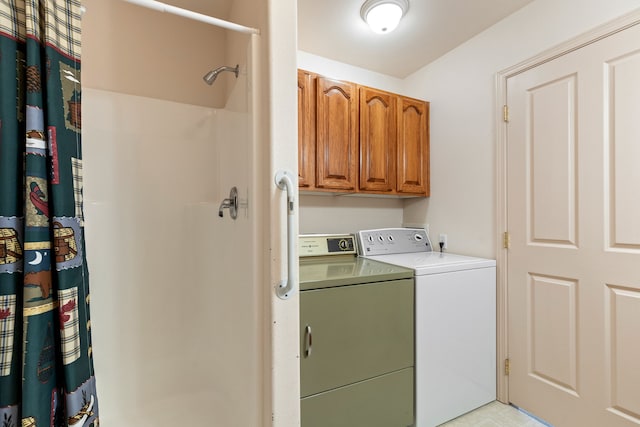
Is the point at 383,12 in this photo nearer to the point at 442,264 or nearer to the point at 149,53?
the point at 149,53

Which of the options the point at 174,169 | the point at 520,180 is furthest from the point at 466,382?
the point at 174,169

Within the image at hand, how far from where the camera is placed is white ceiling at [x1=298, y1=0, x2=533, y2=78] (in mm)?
1733

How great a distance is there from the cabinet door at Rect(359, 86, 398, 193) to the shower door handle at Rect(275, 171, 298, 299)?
48.2 inches

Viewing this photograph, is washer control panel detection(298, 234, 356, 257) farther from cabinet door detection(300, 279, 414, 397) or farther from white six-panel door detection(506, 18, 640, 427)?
white six-panel door detection(506, 18, 640, 427)

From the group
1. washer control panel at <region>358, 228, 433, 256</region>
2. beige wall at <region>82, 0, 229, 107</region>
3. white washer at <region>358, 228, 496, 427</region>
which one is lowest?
white washer at <region>358, 228, 496, 427</region>

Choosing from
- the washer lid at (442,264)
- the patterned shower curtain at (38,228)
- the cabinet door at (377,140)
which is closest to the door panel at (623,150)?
the washer lid at (442,264)

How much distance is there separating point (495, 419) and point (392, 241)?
1.23 metres

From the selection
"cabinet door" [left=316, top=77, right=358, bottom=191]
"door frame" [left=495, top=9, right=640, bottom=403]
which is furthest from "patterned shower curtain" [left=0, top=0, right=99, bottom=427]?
"door frame" [left=495, top=9, right=640, bottom=403]

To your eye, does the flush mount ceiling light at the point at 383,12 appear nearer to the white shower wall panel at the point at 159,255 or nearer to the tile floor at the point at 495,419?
the white shower wall panel at the point at 159,255

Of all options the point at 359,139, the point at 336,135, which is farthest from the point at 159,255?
the point at 359,139

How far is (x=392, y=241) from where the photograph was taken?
7.30 ft

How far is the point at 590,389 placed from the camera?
4.77ft

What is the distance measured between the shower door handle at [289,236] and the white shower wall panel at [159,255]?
407mm

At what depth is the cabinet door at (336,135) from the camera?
6.30ft
